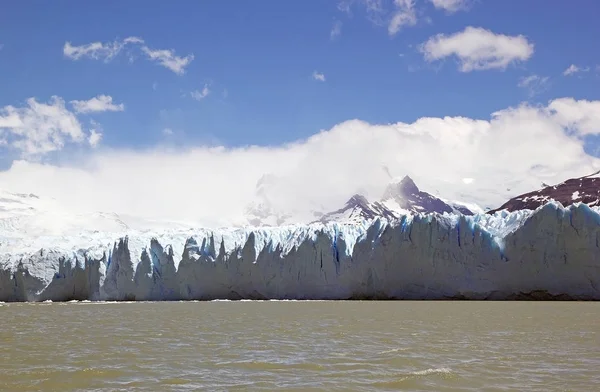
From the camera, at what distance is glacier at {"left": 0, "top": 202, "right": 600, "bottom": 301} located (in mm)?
30875

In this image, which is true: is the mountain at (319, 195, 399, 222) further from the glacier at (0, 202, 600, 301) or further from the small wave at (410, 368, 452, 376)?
the small wave at (410, 368, 452, 376)

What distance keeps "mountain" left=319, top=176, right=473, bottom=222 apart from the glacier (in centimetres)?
10788

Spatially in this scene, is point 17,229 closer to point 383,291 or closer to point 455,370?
point 383,291

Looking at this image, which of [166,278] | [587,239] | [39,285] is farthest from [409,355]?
[39,285]

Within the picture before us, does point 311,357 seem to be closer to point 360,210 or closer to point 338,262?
point 338,262

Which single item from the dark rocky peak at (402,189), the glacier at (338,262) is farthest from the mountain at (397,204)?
the glacier at (338,262)

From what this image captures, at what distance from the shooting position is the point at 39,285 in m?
43.5

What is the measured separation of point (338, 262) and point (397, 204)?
136104 mm

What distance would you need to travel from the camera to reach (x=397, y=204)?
171m

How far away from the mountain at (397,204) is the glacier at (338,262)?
107881 mm

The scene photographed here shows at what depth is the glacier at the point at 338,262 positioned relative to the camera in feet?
101

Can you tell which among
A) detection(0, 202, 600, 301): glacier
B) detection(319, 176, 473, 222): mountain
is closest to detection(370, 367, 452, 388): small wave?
detection(0, 202, 600, 301): glacier

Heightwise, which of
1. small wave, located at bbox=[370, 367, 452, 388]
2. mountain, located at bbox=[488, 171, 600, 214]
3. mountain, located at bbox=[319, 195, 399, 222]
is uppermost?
mountain, located at bbox=[319, 195, 399, 222]

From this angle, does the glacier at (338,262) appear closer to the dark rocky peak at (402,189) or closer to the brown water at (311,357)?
the brown water at (311,357)
